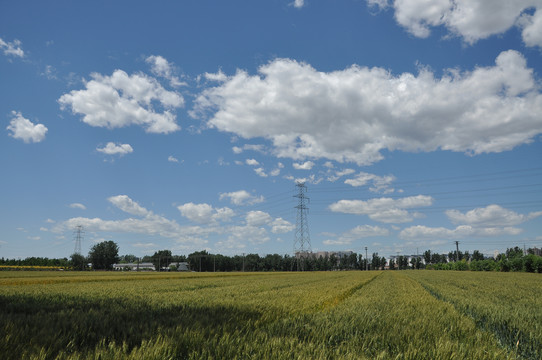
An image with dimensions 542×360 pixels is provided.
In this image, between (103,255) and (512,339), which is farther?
(103,255)

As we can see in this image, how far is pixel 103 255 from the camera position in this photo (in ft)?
522

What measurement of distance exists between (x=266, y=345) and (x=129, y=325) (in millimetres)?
3069

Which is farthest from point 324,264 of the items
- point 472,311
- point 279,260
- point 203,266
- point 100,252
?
point 472,311

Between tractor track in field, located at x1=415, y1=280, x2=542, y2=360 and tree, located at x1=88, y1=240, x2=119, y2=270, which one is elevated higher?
tractor track in field, located at x1=415, y1=280, x2=542, y2=360

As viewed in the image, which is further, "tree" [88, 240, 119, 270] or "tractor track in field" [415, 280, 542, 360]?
"tree" [88, 240, 119, 270]

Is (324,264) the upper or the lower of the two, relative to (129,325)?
lower

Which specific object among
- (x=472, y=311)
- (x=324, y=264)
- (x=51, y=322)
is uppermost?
(x=51, y=322)

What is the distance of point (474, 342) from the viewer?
5.39 metres

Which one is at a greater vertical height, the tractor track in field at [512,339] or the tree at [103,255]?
the tractor track in field at [512,339]

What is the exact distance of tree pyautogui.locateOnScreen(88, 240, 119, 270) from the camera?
6240 inches

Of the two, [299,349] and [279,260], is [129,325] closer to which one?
[299,349]

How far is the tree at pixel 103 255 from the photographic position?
15850cm

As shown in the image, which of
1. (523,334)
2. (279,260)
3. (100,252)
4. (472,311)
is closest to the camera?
(523,334)

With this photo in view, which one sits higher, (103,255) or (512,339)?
(512,339)
